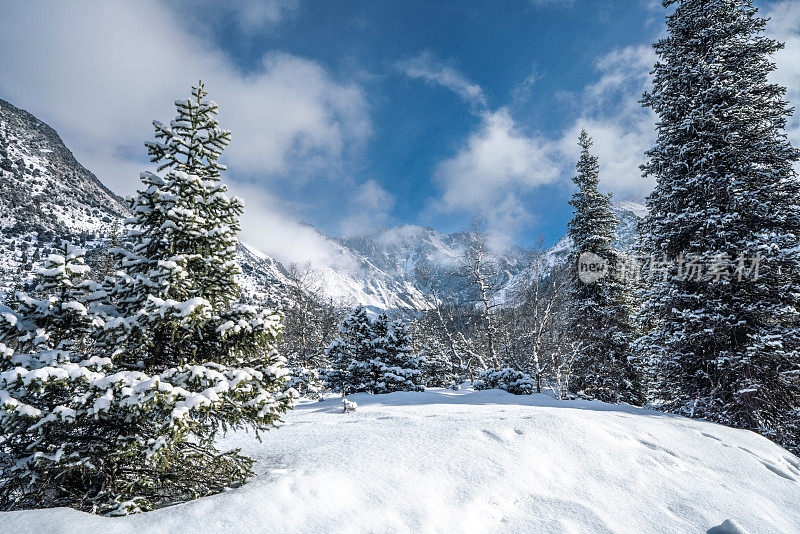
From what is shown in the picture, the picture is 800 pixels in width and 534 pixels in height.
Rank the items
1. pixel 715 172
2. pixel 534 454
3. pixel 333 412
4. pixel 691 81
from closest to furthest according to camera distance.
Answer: pixel 534 454 → pixel 333 412 → pixel 715 172 → pixel 691 81

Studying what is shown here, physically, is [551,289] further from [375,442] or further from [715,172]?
[375,442]

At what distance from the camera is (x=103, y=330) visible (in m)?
3.40

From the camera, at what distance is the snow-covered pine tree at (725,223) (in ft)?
28.4

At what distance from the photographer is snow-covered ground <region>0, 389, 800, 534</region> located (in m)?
2.99

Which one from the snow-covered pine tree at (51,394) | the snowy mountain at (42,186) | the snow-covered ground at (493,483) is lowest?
the snow-covered ground at (493,483)

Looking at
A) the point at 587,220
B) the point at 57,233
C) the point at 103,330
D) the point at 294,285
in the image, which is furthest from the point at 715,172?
the point at 57,233

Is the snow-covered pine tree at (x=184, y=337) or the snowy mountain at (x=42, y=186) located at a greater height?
the snowy mountain at (x=42, y=186)

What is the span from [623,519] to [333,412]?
5.96 meters

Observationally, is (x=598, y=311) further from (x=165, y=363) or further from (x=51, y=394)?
(x=51, y=394)

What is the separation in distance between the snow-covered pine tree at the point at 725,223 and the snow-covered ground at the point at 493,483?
12.6 feet

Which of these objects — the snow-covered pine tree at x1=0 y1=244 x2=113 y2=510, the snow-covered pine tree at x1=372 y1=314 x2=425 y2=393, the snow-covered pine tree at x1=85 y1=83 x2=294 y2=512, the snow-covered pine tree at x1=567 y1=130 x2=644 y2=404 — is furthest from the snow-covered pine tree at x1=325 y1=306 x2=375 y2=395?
the snow-covered pine tree at x1=0 y1=244 x2=113 y2=510

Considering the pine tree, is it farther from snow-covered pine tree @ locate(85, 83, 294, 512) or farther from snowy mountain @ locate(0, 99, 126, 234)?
snowy mountain @ locate(0, 99, 126, 234)

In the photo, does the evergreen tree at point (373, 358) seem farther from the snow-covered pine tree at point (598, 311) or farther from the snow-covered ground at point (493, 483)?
the snow-covered ground at point (493, 483)

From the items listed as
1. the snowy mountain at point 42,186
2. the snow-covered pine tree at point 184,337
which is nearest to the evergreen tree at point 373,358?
the snow-covered pine tree at point 184,337
